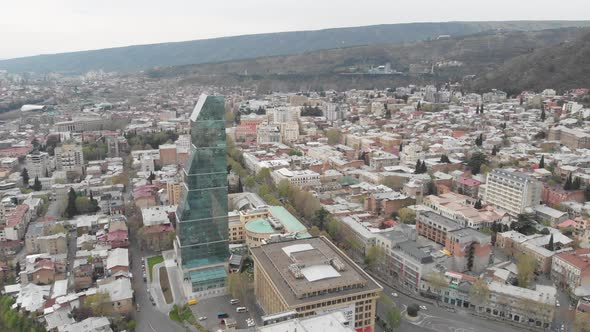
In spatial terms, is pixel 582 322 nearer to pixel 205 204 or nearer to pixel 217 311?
pixel 217 311

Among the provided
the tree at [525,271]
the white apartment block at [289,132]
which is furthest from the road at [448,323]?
the white apartment block at [289,132]

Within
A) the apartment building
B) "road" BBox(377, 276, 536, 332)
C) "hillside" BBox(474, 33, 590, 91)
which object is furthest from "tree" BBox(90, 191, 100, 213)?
"hillside" BBox(474, 33, 590, 91)

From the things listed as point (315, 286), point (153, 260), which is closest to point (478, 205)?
point (315, 286)

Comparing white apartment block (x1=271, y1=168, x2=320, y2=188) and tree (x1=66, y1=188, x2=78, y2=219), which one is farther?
white apartment block (x1=271, y1=168, x2=320, y2=188)

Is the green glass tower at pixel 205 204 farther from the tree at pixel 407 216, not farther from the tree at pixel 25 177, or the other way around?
the tree at pixel 25 177

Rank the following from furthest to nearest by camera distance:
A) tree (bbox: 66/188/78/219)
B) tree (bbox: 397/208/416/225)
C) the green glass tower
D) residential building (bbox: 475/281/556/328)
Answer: tree (bbox: 66/188/78/219) → tree (bbox: 397/208/416/225) → the green glass tower → residential building (bbox: 475/281/556/328)

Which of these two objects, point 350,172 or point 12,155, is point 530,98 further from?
point 12,155

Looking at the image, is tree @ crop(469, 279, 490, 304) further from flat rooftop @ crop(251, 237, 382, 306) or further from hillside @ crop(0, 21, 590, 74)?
hillside @ crop(0, 21, 590, 74)
